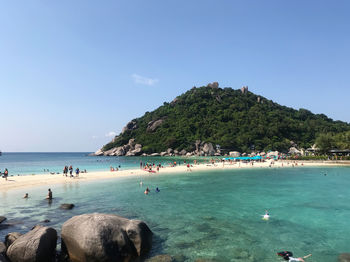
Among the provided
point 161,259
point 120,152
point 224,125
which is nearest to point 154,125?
point 120,152

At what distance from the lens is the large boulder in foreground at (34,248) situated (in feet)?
30.7

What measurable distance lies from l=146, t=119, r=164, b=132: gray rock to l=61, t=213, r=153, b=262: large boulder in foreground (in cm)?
15538

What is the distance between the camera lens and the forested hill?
465ft

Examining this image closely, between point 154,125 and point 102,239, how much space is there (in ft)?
522

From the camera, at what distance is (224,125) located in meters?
158

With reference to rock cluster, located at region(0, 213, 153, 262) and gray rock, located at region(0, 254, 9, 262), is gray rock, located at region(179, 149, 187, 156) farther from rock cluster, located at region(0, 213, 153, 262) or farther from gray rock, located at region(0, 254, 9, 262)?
gray rock, located at region(0, 254, 9, 262)

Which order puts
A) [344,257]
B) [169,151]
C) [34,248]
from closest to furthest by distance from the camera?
1. [34,248]
2. [344,257]
3. [169,151]

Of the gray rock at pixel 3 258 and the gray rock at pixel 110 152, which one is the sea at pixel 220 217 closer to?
the gray rock at pixel 3 258

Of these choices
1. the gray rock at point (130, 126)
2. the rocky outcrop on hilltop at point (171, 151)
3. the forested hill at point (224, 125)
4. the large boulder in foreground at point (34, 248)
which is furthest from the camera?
the gray rock at point (130, 126)

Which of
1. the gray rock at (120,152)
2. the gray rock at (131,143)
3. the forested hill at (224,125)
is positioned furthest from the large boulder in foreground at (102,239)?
the gray rock at (120,152)

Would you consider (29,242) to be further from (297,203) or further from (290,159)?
(290,159)

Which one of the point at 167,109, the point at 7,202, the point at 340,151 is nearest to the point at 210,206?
the point at 7,202

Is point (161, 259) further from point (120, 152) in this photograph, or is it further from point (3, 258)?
point (120, 152)

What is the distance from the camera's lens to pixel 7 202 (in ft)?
74.8
